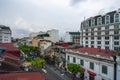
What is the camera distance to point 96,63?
130 ft

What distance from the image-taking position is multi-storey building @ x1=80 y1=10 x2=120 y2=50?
59281 millimetres

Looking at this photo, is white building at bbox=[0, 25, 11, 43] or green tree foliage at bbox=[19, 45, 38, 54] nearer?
green tree foliage at bbox=[19, 45, 38, 54]

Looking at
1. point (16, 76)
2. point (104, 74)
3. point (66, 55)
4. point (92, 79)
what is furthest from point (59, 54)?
point (16, 76)

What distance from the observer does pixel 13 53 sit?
33.2 metres

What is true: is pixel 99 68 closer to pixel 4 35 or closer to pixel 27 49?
pixel 27 49

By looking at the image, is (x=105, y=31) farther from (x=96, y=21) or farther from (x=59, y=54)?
(x=59, y=54)

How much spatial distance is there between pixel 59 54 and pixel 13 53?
36499mm

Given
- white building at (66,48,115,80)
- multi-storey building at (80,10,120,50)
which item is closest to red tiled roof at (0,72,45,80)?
white building at (66,48,115,80)

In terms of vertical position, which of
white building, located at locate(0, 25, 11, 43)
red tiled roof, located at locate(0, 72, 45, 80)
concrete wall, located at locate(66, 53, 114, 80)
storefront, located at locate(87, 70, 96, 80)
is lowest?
storefront, located at locate(87, 70, 96, 80)

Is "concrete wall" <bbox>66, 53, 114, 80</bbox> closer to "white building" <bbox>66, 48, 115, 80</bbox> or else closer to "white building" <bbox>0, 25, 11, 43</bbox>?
"white building" <bbox>66, 48, 115, 80</bbox>

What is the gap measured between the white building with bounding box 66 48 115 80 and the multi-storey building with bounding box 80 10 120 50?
17.5 meters

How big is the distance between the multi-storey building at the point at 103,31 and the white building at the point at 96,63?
1745cm

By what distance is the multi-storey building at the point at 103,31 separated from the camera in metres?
59.3

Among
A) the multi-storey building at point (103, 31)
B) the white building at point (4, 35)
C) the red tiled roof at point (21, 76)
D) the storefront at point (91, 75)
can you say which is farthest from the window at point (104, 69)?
the white building at point (4, 35)
